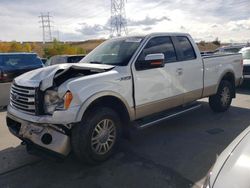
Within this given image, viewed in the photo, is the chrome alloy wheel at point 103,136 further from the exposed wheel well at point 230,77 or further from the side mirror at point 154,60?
the exposed wheel well at point 230,77

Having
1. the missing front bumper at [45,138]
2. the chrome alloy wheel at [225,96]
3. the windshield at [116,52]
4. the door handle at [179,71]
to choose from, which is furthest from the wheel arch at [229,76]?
the missing front bumper at [45,138]

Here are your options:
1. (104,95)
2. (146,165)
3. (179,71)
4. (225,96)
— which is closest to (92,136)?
(104,95)

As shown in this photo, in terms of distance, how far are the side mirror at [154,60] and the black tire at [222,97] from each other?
2643mm

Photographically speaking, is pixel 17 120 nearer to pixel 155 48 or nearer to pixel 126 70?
pixel 126 70

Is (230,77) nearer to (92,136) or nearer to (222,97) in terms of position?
(222,97)

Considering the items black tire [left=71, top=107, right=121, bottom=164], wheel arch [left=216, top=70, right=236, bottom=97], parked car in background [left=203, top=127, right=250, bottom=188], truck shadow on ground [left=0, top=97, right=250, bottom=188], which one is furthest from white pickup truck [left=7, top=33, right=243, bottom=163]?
parked car in background [left=203, top=127, right=250, bottom=188]

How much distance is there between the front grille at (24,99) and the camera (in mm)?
3648

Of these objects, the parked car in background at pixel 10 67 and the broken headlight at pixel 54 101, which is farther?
the parked car in background at pixel 10 67

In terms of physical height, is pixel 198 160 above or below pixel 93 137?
below

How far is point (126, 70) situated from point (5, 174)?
2318 millimetres

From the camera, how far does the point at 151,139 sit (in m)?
4.93

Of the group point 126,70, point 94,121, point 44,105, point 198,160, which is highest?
point 126,70

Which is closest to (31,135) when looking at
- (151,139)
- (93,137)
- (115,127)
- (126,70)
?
(93,137)

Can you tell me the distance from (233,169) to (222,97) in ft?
16.4
